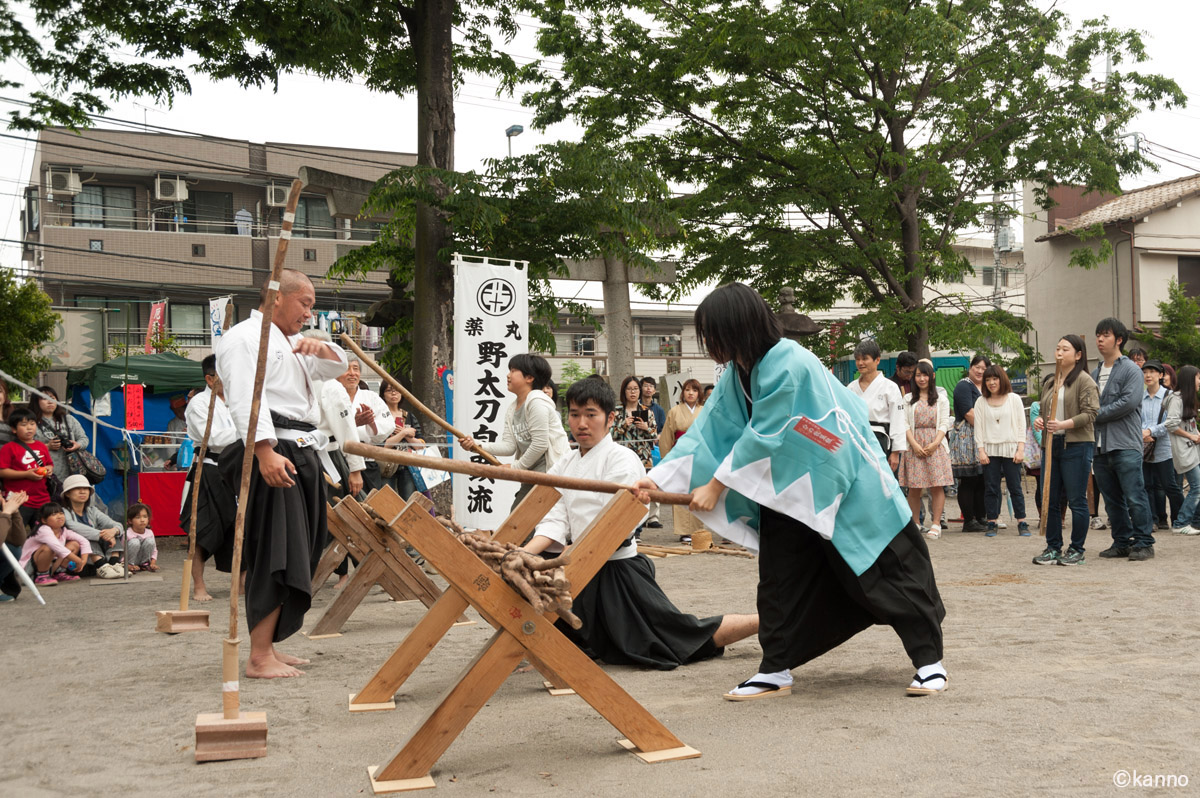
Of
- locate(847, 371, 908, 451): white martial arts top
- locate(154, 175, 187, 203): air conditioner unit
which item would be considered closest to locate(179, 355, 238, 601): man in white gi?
locate(847, 371, 908, 451): white martial arts top

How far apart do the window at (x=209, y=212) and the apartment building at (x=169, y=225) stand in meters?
0.03

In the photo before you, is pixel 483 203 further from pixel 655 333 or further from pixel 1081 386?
pixel 655 333

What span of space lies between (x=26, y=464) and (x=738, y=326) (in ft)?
22.1

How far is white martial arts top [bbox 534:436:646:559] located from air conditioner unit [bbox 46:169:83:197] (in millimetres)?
26478

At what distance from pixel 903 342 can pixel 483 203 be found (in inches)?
345

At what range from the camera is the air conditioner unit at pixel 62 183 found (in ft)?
86.0

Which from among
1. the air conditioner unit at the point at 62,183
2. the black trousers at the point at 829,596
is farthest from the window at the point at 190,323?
the black trousers at the point at 829,596

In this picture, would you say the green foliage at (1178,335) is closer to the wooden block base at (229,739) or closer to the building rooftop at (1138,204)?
the building rooftop at (1138,204)

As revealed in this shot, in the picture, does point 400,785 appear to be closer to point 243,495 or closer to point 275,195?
point 243,495

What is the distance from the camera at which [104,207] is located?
2777 cm

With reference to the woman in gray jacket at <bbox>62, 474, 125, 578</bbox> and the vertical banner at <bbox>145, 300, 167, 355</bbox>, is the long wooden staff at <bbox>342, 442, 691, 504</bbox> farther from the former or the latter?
the vertical banner at <bbox>145, 300, 167, 355</bbox>

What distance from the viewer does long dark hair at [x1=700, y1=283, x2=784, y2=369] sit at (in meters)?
3.90

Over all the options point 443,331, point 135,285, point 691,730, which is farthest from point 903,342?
Result: point 135,285

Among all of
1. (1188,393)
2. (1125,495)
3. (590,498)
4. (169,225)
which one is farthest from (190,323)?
(590,498)
